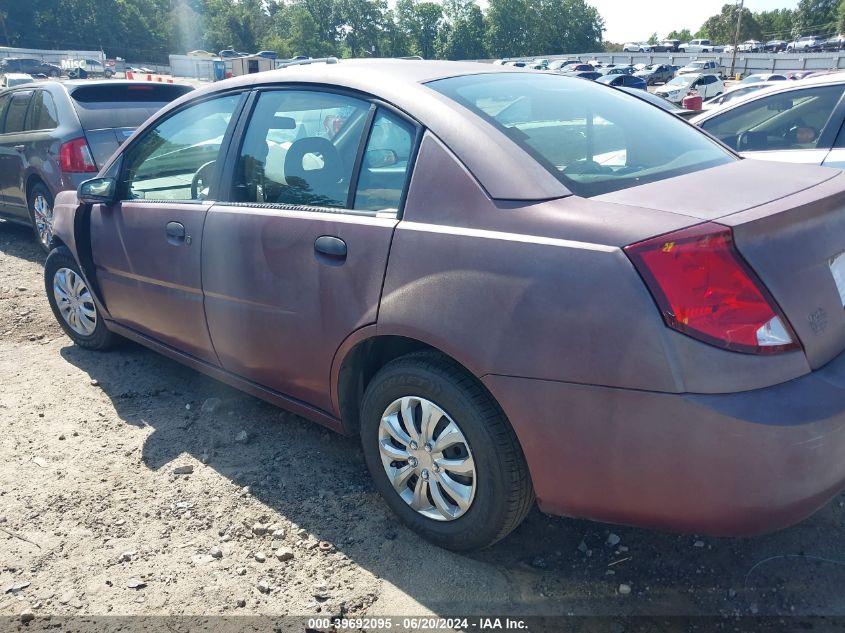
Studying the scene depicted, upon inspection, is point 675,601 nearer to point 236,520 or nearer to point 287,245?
point 236,520

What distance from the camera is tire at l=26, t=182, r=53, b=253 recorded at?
693 cm

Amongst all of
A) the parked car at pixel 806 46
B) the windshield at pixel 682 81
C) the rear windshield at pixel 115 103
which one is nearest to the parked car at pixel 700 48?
the parked car at pixel 806 46

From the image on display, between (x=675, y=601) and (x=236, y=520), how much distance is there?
1.69m

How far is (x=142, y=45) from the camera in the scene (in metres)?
103

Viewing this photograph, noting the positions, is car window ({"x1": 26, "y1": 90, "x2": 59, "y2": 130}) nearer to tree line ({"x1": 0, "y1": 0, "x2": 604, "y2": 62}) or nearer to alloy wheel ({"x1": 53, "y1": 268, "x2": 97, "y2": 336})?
alloy wheel ({"x1": 53, "y1": 268, "x2": 97, "y2": 336})

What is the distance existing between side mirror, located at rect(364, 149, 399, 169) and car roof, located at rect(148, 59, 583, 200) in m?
0.17

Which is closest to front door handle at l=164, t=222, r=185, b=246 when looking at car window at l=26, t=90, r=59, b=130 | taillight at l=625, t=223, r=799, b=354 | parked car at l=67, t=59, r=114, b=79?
taillight at l=625, t=223, r=799, b=354

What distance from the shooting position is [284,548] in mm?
2672

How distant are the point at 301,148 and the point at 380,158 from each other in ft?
1.73

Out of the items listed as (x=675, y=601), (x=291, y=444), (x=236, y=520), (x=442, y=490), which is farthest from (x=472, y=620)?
(x=291, y=444)

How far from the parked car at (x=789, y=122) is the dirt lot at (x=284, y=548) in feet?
9.93

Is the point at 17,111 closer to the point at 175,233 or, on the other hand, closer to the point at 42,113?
the point at 42,113

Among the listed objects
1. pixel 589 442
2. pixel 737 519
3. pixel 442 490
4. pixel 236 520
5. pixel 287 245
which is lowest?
pixel 236 520

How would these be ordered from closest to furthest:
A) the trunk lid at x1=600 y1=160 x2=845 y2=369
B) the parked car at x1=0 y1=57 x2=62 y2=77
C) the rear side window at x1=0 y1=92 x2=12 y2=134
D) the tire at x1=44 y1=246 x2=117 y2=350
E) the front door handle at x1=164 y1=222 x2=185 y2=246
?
the trunk lid at x1=600 y1=160 x2=845 y2=369
the front door handle at x1=164 y1=222 x2=185 y2=246
the tire at x1=44 y1=246 x2=117 y2=350
the rear side window at x1=0 y1=92 x2=12 y2=134
the parked car at x1=0 y1=57 x2=62 y2=77
